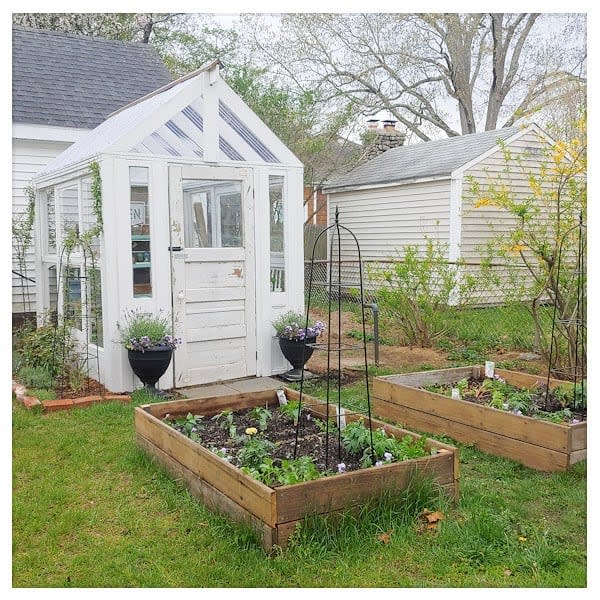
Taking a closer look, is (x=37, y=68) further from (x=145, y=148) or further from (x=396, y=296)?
(x=396, y=296)

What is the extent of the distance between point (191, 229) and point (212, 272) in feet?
1.32

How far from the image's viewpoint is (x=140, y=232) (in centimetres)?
532

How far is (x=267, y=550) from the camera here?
2.67m

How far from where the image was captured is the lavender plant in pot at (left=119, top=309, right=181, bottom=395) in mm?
5129

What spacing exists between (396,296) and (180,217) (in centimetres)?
327

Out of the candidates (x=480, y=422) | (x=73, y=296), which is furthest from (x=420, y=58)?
(x=480, y=422)

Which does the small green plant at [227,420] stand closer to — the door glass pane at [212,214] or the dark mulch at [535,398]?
the dark mulch at [535,398]

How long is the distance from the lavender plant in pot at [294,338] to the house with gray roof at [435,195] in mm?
4113

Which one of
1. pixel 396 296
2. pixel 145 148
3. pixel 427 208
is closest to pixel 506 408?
pixel 145 148

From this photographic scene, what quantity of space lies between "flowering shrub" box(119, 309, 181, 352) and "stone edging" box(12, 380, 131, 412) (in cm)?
40

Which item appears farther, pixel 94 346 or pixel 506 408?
pixel 94 346

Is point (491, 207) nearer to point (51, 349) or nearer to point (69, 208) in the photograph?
point (69, 208)

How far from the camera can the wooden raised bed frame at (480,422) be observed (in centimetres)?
356

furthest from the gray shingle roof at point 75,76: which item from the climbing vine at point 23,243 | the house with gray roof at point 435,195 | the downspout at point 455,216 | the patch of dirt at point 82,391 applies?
the downspout at point 455,216
